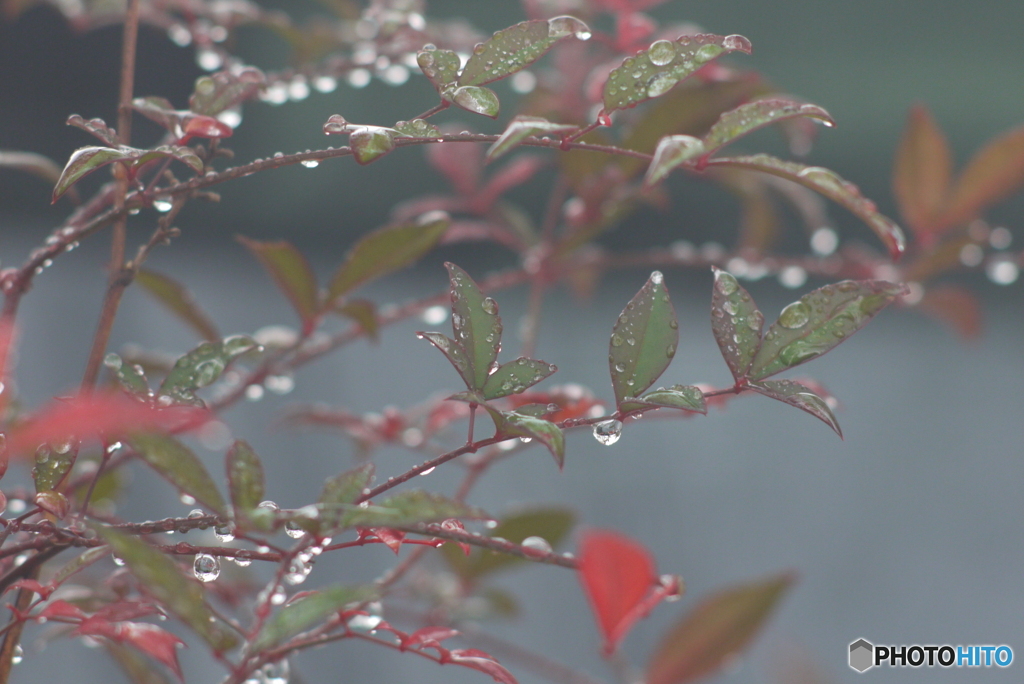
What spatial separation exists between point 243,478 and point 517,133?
0.47 ft

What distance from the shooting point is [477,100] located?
0.93 ft

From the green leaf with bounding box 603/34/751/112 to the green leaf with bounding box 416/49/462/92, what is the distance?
2.3 inches

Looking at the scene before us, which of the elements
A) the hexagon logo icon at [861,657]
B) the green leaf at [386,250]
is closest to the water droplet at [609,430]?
the green leaf at [386,250]

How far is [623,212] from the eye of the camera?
636 mm

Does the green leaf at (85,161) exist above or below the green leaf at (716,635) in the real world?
above

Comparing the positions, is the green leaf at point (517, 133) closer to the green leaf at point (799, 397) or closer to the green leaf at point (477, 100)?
the green leaf at point (477, 100)

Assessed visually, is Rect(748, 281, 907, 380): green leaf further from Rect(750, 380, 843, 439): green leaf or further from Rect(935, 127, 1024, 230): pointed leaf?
Rect(935, 127, 1024, 230): pointed leaf

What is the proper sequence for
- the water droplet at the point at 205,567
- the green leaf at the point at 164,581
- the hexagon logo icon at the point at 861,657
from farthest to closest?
the hexagon logo icon at the point at 861,657
the water droplet at the point at 205,567
the green leaf at the point at 164,581

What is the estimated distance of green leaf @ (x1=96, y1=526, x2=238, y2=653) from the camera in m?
0.21

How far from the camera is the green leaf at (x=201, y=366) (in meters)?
0.33

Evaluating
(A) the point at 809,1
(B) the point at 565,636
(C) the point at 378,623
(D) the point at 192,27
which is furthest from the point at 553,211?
Answer: (A) the point at 809,1

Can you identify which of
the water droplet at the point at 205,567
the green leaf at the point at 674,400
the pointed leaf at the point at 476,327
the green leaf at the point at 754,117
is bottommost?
the water droplet at the point at 205,567

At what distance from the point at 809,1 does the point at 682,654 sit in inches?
64.7

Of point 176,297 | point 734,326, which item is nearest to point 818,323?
point 734,326
